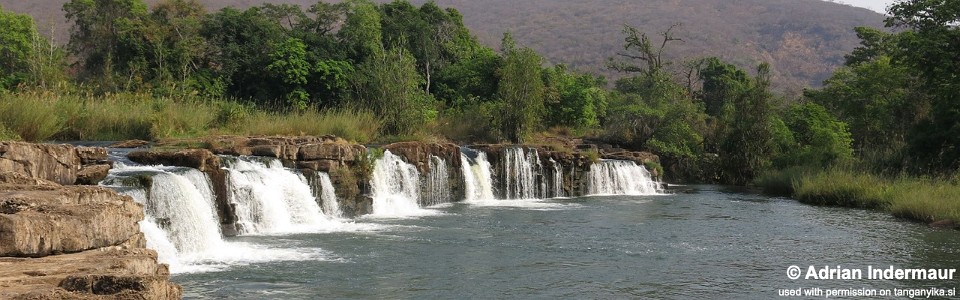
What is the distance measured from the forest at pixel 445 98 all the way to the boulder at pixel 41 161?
574 centimetres

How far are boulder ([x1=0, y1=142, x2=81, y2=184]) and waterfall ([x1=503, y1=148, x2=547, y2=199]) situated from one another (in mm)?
14843

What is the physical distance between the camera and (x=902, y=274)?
1211 centimetres


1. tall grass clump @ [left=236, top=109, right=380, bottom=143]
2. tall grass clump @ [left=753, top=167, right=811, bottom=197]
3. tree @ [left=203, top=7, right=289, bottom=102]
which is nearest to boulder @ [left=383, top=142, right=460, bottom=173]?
tall grass clump @ [left=236, top=109, right=380, bottom=143]

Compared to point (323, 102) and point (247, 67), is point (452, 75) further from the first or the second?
point (247, 67)

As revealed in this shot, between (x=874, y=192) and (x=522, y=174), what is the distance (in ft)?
33.9

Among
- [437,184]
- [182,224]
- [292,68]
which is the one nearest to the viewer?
[182,224]

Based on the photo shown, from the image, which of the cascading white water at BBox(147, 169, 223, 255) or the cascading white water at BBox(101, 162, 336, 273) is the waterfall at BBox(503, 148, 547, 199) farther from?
the cascading white water at BBox(147, 169, 223, 255)

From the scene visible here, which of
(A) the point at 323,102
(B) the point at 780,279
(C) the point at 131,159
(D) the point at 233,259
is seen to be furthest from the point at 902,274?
(A) the point at 323,102

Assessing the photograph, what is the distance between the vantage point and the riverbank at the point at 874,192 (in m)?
18.6

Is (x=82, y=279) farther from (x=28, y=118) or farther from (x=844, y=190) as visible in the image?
(x=844, y=190)

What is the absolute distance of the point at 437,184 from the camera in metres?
23.6

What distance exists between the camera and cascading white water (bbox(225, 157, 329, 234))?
15852mm

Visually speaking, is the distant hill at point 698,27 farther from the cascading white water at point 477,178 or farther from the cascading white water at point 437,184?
the cascading white water at point 437,184

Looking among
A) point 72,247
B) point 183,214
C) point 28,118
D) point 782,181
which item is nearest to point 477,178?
point 782,181
